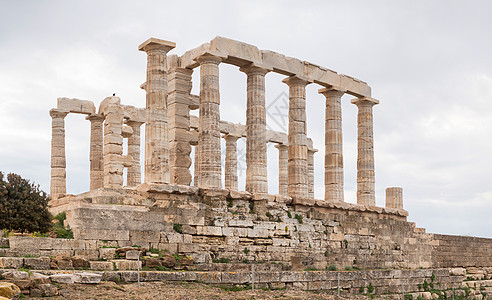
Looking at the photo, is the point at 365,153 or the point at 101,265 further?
the point at 365,153

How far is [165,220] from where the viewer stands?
22.2m

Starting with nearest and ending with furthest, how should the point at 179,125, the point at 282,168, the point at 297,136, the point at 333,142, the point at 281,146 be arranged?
the point at 179,125 → the point at 297,136 → the point at 333,142 → the point at 282,168 → the point at 281,146

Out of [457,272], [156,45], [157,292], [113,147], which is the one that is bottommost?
[457,272]

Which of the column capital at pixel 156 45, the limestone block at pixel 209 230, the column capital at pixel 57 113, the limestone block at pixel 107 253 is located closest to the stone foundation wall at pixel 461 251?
the limestone block at pixel 209 230

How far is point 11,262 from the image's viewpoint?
15.3m

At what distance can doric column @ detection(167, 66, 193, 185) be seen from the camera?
85.0 ft

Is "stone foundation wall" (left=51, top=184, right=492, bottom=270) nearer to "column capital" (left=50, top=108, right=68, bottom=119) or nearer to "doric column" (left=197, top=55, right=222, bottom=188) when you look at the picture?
"doric column" (left=197, top=55, right=222, bottom=188)

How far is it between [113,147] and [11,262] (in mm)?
14027

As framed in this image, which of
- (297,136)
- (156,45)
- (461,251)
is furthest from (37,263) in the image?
(461,251)

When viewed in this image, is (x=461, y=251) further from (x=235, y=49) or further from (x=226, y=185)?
(x=235, y=49)

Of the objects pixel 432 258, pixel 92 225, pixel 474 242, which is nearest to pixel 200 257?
pixel 92 225

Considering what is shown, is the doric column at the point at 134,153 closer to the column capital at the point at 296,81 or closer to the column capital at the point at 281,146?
the column capital at the point at 296,81

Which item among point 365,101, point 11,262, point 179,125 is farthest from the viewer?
point 365,101

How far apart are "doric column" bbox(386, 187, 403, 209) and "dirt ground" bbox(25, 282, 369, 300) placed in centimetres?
1605
